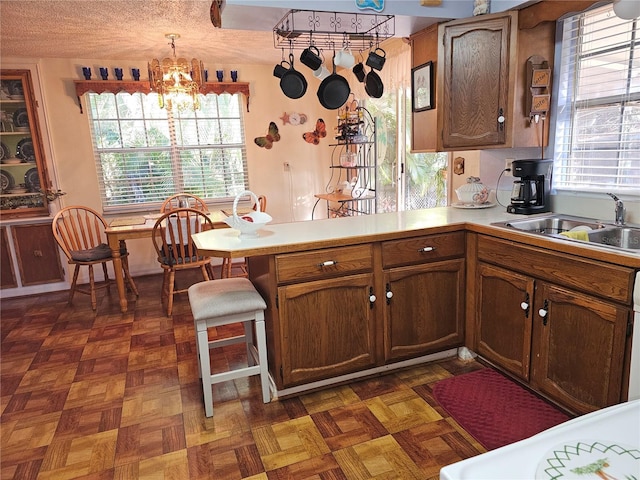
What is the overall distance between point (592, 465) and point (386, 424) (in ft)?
4.34

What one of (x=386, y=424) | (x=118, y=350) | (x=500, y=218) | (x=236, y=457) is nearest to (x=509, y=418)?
(x=386, y=424)

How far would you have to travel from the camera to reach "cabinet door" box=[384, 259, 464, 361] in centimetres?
231

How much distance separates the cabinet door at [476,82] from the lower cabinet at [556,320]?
70cm

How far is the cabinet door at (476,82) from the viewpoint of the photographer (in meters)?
2.39

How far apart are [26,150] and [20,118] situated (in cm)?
32

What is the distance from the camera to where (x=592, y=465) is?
762mm

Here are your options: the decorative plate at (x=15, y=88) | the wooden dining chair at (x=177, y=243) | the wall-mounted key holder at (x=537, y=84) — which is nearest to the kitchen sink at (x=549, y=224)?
the wall-mounted key holder at (x=537, y=84)

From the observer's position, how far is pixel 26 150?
171 inches

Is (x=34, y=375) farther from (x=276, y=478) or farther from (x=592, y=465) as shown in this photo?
(x=592, y=465)

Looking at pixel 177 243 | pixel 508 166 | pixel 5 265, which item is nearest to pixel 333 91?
pixel 508 166

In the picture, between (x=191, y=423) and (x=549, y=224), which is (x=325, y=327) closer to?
(x=191, y=423)

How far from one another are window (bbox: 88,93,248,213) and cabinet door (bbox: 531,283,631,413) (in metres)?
3.86

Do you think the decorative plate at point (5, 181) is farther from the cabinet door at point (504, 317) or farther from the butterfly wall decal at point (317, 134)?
the cabinet door at point (504, 317)

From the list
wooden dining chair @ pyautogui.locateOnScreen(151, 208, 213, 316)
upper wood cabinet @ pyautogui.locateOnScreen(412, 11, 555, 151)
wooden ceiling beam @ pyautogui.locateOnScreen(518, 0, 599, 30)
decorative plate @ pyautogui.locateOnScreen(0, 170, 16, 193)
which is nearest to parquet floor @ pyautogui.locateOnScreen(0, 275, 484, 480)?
wooden dining chair @ pyautogui.locateOnScreen(151, 208, 213, 316)
